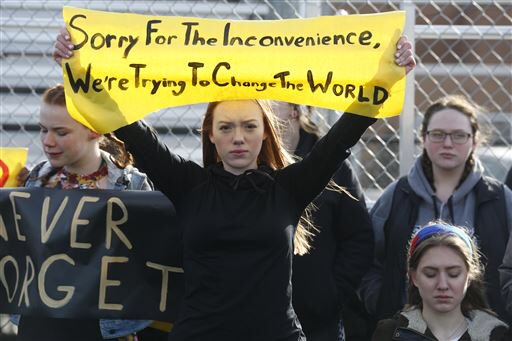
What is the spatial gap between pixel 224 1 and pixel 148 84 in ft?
8.81

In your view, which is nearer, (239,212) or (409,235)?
(239,212)

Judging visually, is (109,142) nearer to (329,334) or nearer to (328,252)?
(328,252)

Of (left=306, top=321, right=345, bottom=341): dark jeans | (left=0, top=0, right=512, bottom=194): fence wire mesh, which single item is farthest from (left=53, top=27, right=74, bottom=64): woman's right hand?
(left=0, top=0, right=512, bottom=194): fence wire mesh

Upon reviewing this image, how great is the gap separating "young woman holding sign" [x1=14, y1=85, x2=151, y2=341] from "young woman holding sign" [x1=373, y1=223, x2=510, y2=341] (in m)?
1.00

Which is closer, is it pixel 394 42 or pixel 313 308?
pixel 394 42

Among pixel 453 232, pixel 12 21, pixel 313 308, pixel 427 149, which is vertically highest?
pixel 12 21

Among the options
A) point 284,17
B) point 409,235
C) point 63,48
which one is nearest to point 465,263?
point 409,235

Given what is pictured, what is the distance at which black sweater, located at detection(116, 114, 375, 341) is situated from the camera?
125 inches

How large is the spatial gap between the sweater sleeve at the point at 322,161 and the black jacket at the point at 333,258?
847mm

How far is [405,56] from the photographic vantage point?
3281 millimetres

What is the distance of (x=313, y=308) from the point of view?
408 cm

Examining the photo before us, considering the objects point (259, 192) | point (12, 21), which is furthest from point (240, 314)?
point (12, 21)

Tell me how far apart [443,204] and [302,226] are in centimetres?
86

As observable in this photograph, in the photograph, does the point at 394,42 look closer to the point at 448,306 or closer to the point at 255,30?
the point at 255,30
